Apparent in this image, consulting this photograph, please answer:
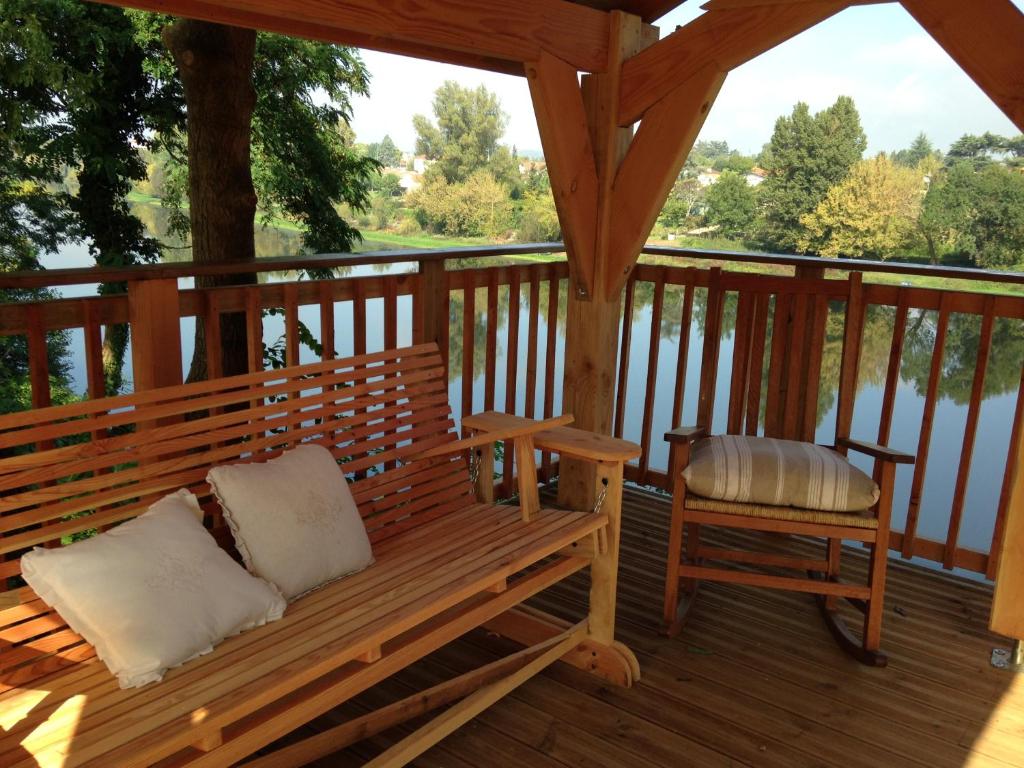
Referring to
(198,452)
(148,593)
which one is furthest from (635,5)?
(148,593)

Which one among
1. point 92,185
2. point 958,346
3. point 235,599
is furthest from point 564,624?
point 92,185

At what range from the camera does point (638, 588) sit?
9.77ft

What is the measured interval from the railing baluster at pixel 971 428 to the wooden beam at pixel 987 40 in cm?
118

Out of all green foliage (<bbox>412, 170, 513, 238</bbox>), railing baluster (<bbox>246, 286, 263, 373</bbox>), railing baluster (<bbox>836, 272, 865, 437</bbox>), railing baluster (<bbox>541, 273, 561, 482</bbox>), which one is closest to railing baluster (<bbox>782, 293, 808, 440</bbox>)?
railing baluster (<bbox>836, 272, 865, 437</bbox>)

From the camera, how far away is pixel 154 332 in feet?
6.97

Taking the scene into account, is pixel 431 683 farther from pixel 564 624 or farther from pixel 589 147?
pixel 589 147

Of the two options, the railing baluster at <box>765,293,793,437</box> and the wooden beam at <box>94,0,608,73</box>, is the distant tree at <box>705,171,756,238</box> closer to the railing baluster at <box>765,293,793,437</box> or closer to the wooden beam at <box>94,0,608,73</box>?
the railing baluster at <box>765,293,793,437</box>

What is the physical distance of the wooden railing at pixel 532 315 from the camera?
2.06 metres

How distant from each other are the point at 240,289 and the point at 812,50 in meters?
15.9

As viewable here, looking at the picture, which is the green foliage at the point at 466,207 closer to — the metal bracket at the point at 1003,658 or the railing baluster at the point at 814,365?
the railing baluster at the point at 814,365

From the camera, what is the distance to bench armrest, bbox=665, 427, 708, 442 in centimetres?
263

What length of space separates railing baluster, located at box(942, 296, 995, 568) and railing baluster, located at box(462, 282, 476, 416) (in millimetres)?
1878

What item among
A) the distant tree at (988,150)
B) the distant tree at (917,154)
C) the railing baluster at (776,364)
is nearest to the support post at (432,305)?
the railing baluster at (776,364)

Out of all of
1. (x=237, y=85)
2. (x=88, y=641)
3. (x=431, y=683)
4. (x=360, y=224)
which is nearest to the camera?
(x=88, y=641)
